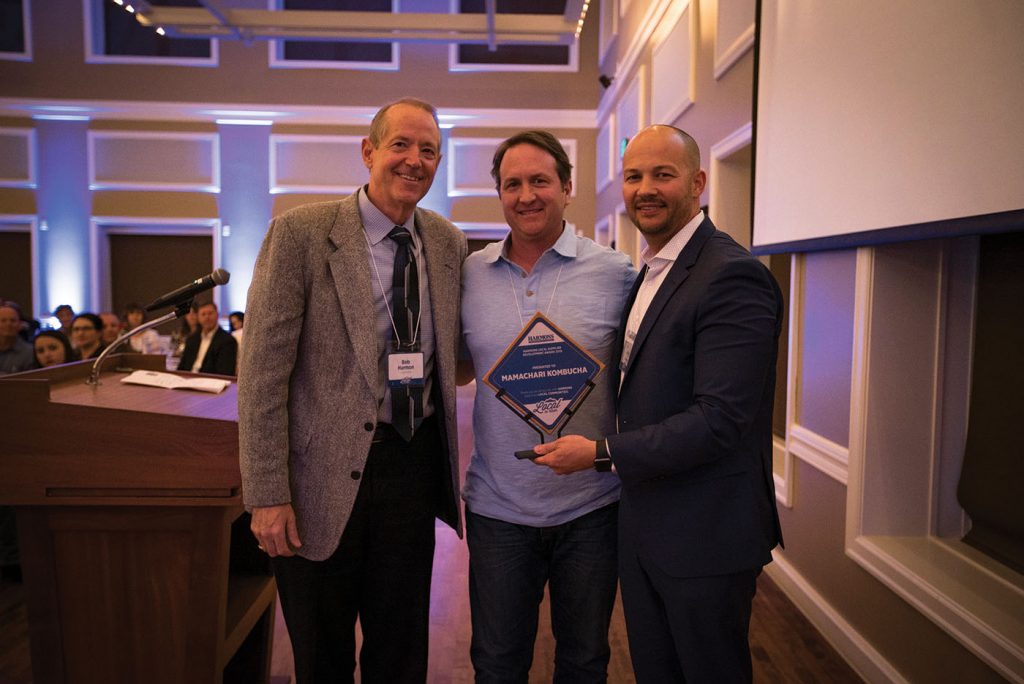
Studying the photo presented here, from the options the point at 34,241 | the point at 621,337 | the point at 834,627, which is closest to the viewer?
the point at 621,337

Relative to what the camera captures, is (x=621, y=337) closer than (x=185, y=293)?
Yes

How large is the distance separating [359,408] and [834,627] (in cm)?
Answer: 220

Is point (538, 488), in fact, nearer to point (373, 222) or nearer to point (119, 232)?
point (373, 222)

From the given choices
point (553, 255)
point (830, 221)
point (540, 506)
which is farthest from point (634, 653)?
point (830, 221)

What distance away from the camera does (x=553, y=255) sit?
5.42 feet

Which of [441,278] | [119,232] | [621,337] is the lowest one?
[621,337]

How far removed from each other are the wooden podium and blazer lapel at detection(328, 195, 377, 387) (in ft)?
1.38

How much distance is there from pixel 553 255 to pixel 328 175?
346 inches

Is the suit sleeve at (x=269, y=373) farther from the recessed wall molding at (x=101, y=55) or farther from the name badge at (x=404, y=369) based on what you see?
the recessed wall molding at (x=101, y=55)

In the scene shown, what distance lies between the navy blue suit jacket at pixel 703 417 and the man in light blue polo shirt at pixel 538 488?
0.18 meters

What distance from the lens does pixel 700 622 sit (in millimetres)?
1352

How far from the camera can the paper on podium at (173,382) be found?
2.00 metres

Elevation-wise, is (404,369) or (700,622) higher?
(404,369)

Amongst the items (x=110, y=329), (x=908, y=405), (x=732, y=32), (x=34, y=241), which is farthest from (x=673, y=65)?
(x=34, y=241)
